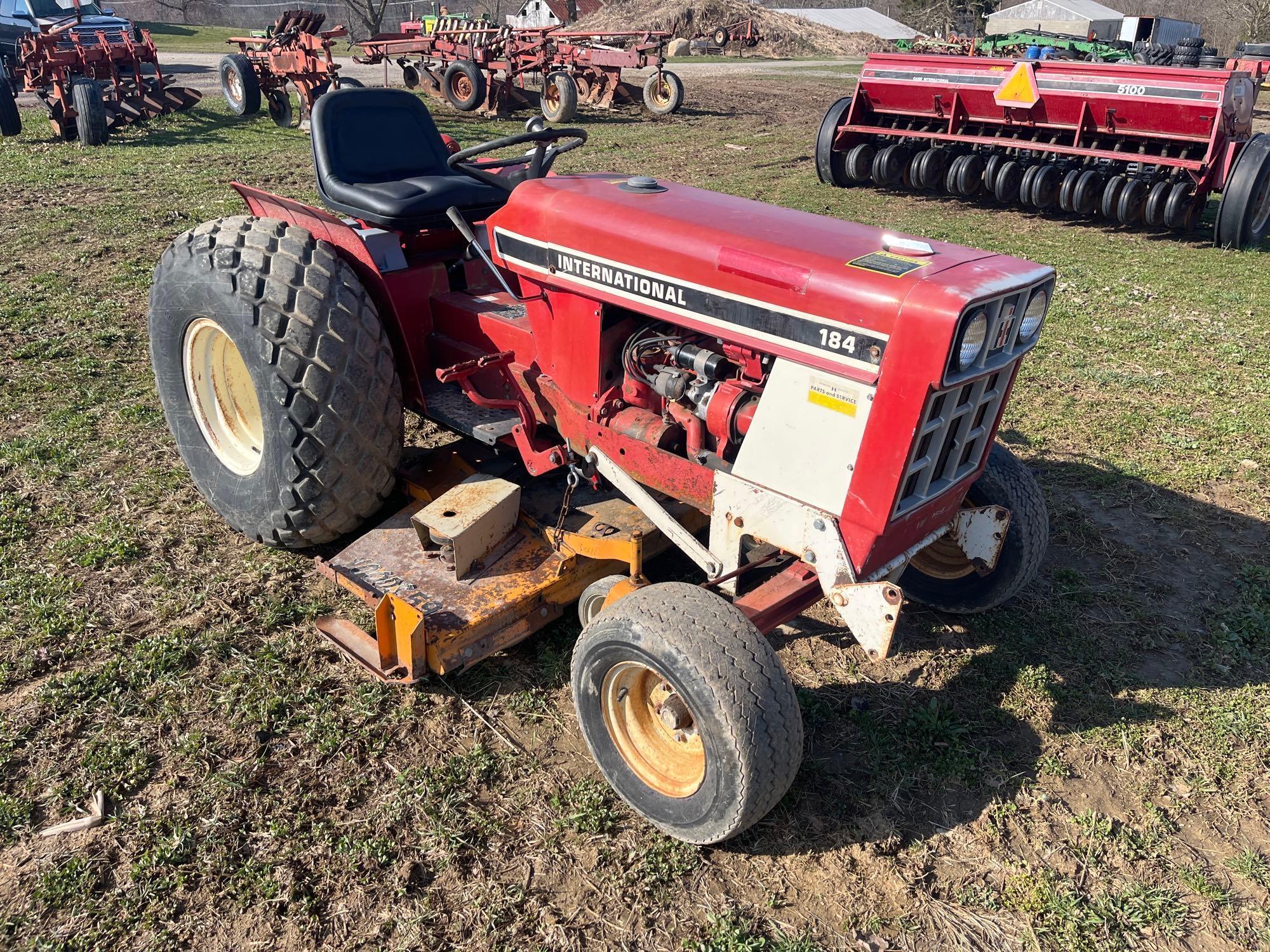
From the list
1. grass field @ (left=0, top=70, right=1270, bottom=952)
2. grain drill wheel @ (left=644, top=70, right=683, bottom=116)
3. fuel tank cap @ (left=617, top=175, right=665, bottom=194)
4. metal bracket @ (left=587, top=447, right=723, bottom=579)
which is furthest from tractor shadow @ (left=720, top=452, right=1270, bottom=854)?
grain drill wheel @ (left=644, top=70, right=683, bottom=116)

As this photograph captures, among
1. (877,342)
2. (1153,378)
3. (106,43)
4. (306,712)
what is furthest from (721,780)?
(106,43)

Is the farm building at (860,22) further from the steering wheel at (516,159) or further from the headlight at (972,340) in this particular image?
the headlight at (972,340)

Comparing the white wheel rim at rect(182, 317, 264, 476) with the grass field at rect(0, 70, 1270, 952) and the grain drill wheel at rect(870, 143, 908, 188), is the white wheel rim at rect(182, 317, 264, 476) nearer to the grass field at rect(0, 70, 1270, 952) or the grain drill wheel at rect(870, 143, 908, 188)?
the grass field at rect(0, 70, 1270, 952)

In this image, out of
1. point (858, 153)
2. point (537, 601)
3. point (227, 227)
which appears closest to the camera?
point (537, 601)

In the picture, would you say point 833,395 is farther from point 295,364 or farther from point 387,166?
point 387,166

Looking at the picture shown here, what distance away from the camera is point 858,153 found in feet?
38.3

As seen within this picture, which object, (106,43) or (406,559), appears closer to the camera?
(406,559)

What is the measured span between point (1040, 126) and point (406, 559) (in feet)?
32.0

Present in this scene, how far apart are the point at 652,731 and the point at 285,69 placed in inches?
587

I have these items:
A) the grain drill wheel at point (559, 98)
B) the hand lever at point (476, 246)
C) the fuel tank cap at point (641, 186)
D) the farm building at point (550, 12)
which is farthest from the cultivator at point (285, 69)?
the farm building at point (550, 12)

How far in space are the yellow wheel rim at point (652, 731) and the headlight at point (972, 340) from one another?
1.22 m

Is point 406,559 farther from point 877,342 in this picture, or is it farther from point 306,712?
point 877,342

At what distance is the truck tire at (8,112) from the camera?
11914mm

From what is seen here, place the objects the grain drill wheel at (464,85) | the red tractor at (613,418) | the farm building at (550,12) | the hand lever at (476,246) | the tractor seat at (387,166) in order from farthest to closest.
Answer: the farm building at (550,12) < the grain drill wheel at (464,85) < the tractor seat at (387,166) < the hand lever at (476,246) < the red tractor at (613,418)
